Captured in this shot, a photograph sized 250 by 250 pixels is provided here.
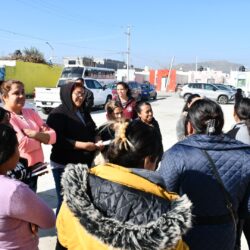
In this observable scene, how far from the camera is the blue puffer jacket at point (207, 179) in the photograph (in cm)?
234

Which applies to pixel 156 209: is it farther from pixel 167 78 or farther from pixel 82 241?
pixel 167 78

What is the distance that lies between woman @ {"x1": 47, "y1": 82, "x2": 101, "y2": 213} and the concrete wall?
26231 millimetres

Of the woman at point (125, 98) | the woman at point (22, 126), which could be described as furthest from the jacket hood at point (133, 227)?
the woman at point (125, 98)

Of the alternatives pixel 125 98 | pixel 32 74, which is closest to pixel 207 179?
pixel 125 98

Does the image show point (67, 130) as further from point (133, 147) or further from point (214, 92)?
point (214, 92)

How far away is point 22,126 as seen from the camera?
349cm

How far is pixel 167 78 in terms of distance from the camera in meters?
63.2

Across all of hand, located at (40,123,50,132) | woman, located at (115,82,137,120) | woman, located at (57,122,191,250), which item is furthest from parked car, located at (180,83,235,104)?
woman, located at (57,122,191,250)

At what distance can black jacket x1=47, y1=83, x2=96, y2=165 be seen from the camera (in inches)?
155

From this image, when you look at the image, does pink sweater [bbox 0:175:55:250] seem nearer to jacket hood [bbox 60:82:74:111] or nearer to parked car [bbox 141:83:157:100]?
jacket hood [bbox 60:82:74:111]

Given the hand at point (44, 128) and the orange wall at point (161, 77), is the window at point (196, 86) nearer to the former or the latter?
the orange wall at point (161, 77)

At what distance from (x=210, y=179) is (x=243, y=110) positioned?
5.73 feet

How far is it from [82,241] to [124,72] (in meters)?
58.7

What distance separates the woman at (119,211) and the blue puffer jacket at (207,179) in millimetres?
599
